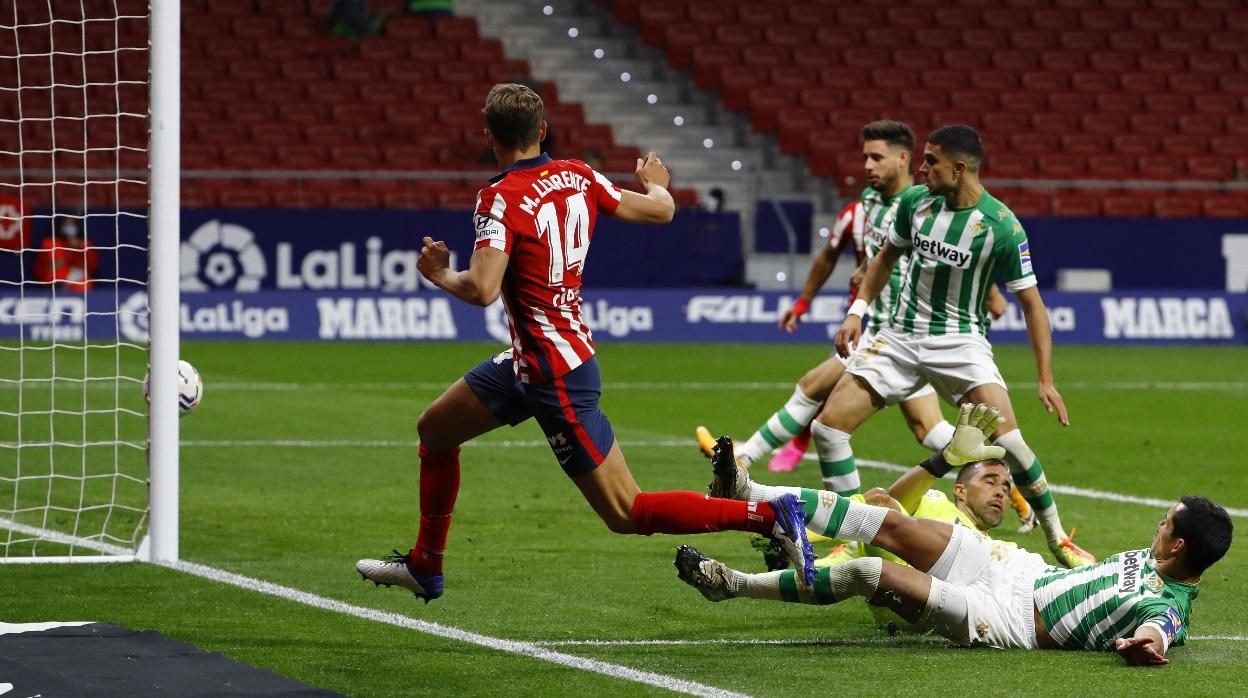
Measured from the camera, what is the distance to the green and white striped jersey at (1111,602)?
621 centimetres

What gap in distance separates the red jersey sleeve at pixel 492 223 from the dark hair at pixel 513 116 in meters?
0.21

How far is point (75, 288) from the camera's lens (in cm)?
2172

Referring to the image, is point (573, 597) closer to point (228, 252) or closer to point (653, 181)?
point (653, 181)

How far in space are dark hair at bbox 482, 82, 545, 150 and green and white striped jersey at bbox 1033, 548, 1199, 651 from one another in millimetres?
2370

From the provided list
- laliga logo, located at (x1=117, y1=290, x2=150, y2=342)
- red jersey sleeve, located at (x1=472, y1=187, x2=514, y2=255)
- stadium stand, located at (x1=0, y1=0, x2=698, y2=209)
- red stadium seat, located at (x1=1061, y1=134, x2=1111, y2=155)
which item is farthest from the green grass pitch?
red stadium seat, located at (x1=1061, y1=134, x2=1111, y2=155)

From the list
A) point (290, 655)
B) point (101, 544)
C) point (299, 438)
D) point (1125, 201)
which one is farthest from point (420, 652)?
point (1125, 201)

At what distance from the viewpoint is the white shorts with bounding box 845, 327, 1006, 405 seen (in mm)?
8562

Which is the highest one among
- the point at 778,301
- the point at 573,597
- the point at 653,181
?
the point at 653,181

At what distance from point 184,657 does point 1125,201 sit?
22.7 meters

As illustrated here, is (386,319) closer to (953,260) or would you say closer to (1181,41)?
(953,260)

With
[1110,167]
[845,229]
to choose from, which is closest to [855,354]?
[845,229]

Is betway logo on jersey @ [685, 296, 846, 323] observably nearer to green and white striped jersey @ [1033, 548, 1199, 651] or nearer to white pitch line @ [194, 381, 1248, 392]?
white pitch line @ [194, 381, 1248, 392]

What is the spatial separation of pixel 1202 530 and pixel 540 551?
357 centimetres

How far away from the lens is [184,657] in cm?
623
